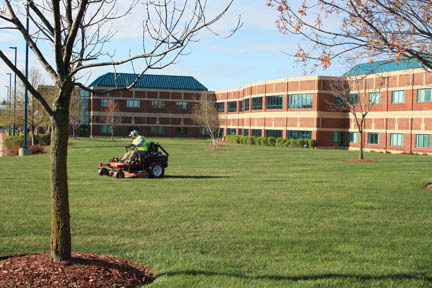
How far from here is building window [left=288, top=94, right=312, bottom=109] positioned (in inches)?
2327

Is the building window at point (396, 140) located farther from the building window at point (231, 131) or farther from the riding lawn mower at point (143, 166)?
the building window at point (231, 131)

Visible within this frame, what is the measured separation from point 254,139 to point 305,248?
58.6m

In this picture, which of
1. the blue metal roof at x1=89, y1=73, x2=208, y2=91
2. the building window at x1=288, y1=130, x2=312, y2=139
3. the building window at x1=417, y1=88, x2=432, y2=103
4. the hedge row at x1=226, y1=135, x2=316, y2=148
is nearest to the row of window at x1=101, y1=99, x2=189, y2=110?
the blue metal roof at x1=89, y1=73, x2=208, y2=91

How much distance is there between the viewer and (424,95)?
1807 inches

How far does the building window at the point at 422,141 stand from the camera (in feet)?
149

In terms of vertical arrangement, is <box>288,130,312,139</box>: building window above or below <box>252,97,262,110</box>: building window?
below

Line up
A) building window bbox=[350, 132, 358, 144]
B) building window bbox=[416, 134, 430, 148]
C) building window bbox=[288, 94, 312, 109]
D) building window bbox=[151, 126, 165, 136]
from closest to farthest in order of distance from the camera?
1. building window bbox=[416, 134, 430, 148]
2. building window bbox=[350, 132, 358, 144]
3. building window bbox=[288, 94, 312, 109]
4. building window bbox=[151, 126, 165, 136]

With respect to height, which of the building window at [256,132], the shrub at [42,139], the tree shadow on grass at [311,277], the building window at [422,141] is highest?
the building window at [256,132]

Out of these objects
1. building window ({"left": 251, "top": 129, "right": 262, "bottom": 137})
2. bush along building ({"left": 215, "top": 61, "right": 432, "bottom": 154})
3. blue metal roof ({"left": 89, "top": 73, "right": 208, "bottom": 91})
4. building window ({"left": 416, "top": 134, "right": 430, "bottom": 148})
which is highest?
blue metal roof ({"left": 89, "top": 73, "right": 208, "bottom": 91})

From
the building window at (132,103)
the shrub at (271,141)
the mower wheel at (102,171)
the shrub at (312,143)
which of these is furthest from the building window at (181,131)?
the mower wheel at (102,171)

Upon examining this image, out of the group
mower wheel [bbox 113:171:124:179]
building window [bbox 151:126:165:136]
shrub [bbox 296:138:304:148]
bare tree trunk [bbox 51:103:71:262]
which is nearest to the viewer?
bare tree trunk [bbox 51:103:71:262]

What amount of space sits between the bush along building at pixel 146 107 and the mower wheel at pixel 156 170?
69008 millimetres

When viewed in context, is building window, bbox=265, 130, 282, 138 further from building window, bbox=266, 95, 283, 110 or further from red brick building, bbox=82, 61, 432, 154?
building window, bbox=266, 95, 283, 110

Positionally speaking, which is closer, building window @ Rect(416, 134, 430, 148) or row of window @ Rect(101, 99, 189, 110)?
building window @ Rect(416, 134, 430, 148)
